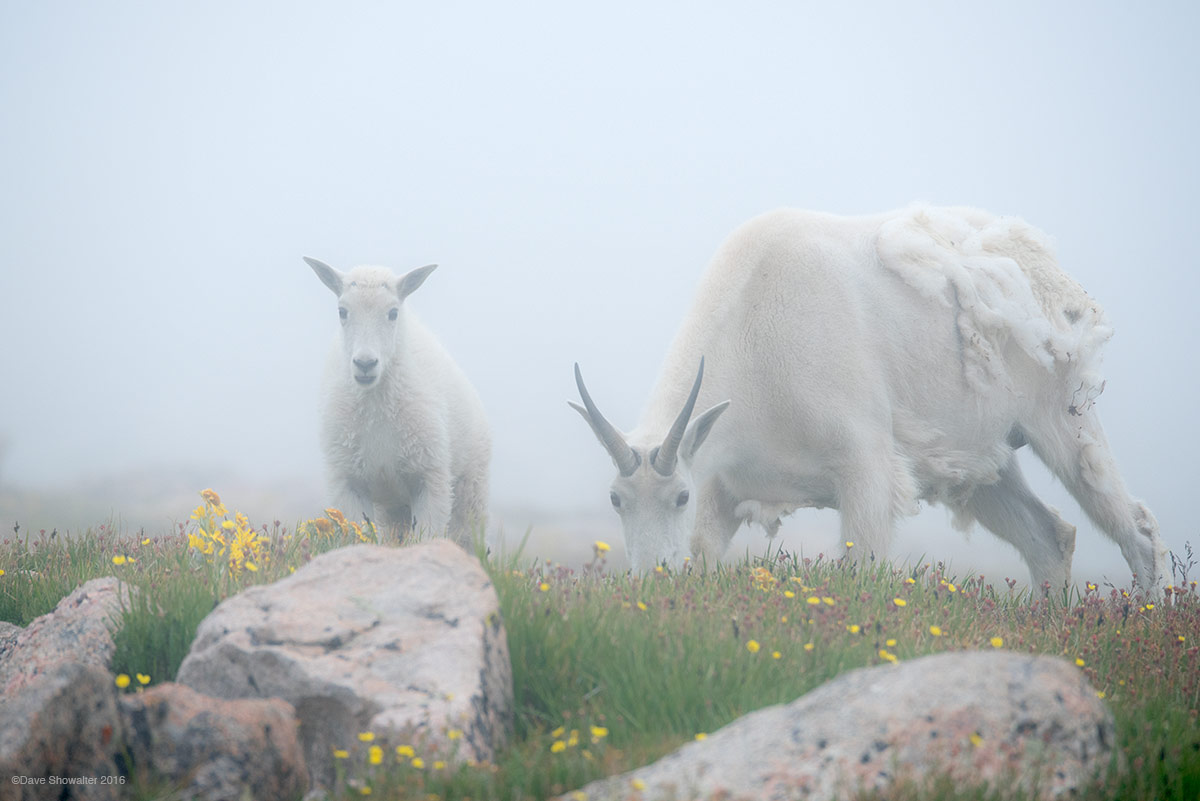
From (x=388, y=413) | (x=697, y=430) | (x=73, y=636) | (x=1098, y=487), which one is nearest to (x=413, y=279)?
(x=388, y=413)

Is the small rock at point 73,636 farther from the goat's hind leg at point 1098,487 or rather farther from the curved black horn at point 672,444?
the goat's hind leg at point 1098,487

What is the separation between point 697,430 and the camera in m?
6.98

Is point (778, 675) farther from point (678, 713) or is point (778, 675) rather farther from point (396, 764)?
point (396, 764)

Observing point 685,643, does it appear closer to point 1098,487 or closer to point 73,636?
point 73,636

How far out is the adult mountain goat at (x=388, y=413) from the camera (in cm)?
764

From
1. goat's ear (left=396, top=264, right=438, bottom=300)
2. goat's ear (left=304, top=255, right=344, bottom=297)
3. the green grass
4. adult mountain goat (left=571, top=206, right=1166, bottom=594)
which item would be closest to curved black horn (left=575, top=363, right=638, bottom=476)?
adult mountain goat (left=571, top=206, right=1166, bottom=594)

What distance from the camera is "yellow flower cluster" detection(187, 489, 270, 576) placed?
591cm

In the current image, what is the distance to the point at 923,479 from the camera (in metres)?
8.46

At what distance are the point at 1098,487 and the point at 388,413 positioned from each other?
257 inches

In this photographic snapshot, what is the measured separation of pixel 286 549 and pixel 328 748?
10.7 ft

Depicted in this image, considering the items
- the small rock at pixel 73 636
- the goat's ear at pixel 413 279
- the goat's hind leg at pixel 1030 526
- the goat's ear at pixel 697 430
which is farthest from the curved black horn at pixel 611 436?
the goat's hind leg at pixel 1030 526

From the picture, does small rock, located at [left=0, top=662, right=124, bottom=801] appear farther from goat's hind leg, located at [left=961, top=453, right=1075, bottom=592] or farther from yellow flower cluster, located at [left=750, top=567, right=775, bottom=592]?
goat's hind leg, located at [left=961, top=453, right=1075, bottom=592]

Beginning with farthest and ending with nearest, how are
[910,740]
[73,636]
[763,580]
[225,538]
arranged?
[225,538] < [763,580] < [73,636] < [910,740]

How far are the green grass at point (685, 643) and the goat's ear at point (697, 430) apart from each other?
0.97m
